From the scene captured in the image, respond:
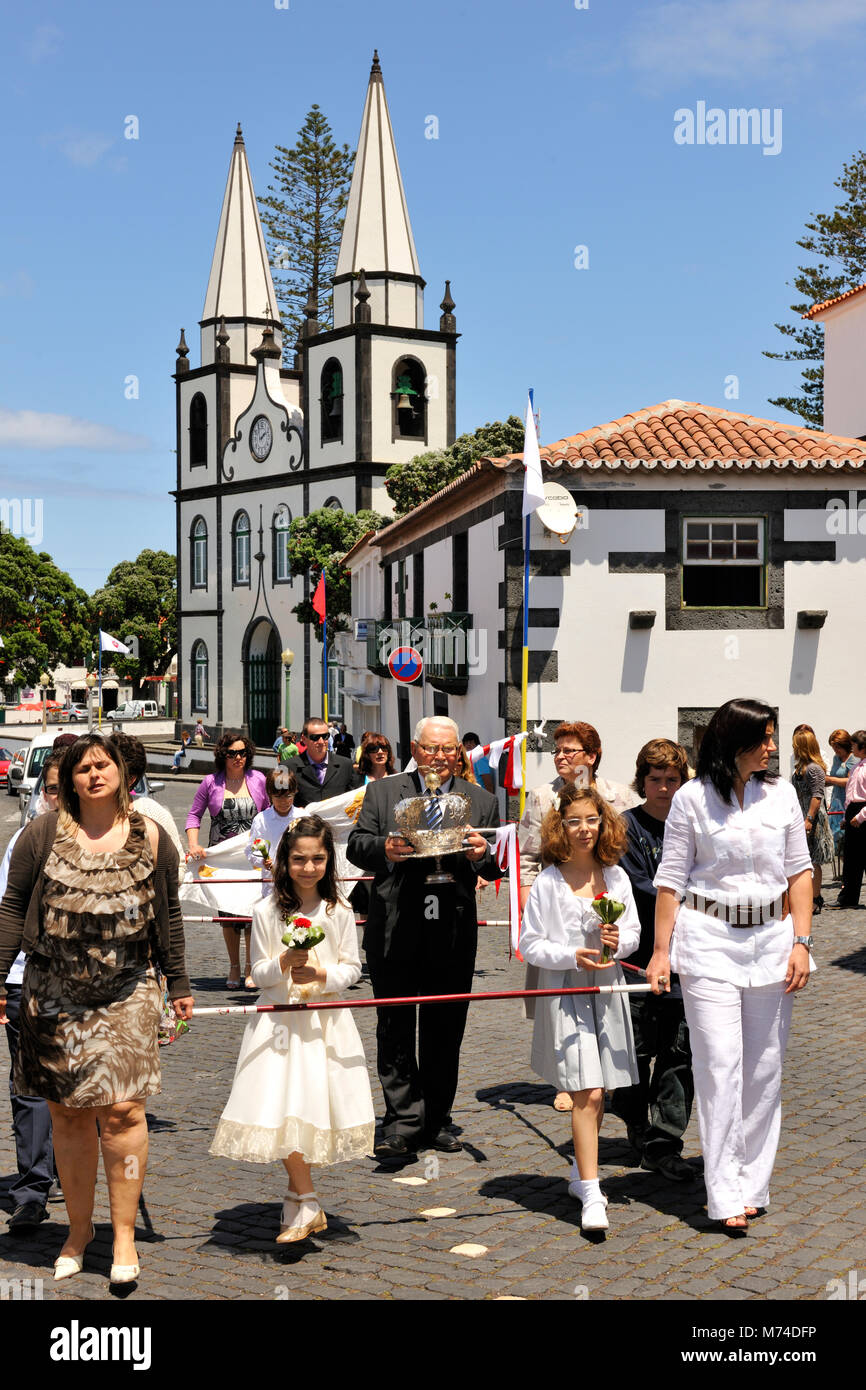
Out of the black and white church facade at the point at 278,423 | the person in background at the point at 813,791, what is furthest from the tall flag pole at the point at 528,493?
the black and white church facade at the point at 278,423

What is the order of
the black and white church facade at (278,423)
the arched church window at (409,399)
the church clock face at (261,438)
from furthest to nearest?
1. the church clock face at (261,438)
2. the arched church window at (409,399)
3. the black and white church facade at (278,423)

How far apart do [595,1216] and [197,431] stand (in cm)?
5949

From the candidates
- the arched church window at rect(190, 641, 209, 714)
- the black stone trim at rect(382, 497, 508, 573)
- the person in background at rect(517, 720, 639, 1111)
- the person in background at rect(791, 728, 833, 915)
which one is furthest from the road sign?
the arched church window at rect(190, 641, 209, 714)

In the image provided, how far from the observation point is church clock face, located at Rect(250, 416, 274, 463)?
57188 mm

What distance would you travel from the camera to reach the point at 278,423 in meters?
56.7

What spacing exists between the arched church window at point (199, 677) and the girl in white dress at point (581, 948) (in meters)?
55.8

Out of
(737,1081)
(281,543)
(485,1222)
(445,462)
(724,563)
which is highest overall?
(445,462)

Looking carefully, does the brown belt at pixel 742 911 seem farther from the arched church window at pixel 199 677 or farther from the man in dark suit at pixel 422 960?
the arched church window at pixel 199 677

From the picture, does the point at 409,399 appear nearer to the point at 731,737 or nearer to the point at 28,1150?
the point at 731,737

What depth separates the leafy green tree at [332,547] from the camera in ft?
158

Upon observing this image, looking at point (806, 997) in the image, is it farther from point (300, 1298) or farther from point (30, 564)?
point (30, 564)

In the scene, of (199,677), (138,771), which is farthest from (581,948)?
(199,677)
